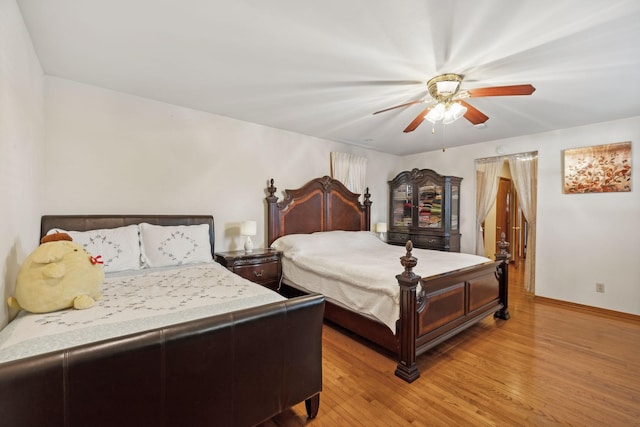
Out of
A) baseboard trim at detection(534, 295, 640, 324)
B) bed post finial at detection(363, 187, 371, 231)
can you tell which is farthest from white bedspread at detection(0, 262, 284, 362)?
baseboard trim at detection(534, 295, 640, 324)

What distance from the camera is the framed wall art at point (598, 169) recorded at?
340 cm

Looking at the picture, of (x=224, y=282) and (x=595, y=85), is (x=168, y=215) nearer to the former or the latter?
(x=224, y=282)

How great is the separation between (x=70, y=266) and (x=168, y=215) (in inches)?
59.9

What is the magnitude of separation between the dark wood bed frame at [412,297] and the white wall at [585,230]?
4.28 ft

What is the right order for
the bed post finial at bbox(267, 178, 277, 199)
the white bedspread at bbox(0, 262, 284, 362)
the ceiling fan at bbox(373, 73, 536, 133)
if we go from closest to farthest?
the white bedspread at bbox(0, 262, 284, 362) < the ceiling fan at bbox(373, 73, 536, 133) < the bed post finial at bbox(267, 178, 277, 199)

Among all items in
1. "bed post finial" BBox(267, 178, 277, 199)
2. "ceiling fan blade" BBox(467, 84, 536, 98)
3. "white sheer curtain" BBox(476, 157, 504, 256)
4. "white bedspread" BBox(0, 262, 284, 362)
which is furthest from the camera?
"white sheer curtain" BBox(476, 157, 504, 256)

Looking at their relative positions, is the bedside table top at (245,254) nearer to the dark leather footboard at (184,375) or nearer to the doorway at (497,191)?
the dark leather footboard at (184,375)

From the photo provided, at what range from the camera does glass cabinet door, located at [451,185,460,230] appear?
474 cm

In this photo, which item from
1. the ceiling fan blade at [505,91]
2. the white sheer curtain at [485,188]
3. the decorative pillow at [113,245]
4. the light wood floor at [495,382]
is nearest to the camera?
the light wood floor at [495,382]

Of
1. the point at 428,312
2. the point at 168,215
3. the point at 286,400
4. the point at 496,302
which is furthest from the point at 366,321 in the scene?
the point at 168,215

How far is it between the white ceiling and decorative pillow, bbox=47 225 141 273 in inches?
54.8

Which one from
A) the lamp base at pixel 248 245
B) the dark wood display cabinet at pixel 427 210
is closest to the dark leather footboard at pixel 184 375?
the lamp base at pixel 248 245

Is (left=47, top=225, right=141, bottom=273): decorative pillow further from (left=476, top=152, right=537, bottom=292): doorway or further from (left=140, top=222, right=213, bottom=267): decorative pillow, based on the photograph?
(left=476, top=152, right=537, bottom=292): doorway

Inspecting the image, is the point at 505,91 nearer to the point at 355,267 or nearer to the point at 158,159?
the point at 355,267
